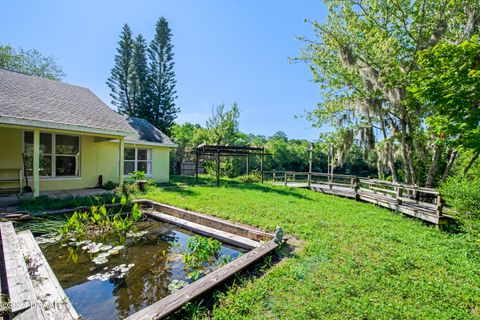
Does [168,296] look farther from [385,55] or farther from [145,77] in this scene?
[145,77]

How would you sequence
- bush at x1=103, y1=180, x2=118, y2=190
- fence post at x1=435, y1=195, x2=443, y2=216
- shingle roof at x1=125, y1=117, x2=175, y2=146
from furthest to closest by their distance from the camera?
shingle roof at x1=125, y1=117, x2=175, y2=146 → bush at x1=103, y1=180, x2=118, y2=190 → fence post at x1=435, y1=195, x2=443, y2=216

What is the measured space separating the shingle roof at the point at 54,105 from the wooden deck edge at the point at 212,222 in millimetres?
3183

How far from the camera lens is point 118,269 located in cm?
342

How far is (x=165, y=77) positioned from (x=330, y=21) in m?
14.8

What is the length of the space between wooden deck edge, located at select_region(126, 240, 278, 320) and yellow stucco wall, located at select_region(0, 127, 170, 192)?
8.05m

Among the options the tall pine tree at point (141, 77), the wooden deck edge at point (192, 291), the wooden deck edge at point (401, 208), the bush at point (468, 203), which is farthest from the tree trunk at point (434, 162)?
the tall pine tree at point (141, 77)

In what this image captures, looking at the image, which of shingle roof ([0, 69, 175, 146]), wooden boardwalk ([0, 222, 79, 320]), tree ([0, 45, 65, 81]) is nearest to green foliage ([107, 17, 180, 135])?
tree ([0, 45, 65, 81])

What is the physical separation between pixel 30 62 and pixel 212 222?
28242 mm

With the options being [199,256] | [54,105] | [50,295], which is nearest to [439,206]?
[199,256]

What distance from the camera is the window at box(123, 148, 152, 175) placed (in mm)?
11211

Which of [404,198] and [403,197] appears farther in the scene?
[403,197]

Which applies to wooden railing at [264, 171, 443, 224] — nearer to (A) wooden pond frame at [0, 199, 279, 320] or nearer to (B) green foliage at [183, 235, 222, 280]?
(A) wooden pond frame at [0, 199, 279, 320]

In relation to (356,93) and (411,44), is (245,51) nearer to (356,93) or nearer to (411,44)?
(356,93)

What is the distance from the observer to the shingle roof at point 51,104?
22.3 ft
